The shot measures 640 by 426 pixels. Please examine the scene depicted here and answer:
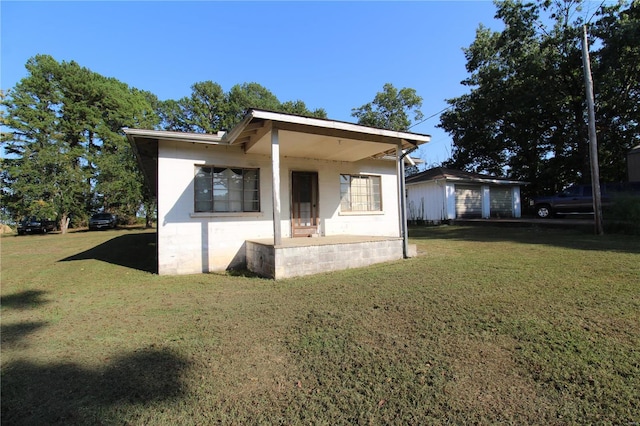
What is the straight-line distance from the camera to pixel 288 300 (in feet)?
15.3

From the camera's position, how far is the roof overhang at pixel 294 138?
6.30m

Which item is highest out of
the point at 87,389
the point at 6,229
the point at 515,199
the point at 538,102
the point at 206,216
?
the point at 538,102

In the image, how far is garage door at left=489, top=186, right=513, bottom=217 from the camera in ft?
65.9

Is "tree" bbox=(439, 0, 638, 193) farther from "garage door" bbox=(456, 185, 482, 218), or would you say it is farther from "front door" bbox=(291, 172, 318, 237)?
"front door" bbox=(291, 172, 318, 237)

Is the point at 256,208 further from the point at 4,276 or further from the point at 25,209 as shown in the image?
the point at 25,209

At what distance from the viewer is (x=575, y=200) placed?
15.8 metres

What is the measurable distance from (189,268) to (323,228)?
374 cm

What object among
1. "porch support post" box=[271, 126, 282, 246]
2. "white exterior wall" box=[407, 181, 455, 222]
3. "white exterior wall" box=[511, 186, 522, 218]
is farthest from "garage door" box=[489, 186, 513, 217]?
"porch support post" box=[271, 126, 282, 246]

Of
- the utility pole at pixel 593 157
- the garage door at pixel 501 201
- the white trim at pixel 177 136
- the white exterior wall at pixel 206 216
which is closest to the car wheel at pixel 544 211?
the garage door at pixel 501 201

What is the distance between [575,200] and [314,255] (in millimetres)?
15973

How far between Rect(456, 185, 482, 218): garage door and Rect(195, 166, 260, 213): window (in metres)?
14.4

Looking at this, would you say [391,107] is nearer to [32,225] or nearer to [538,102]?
[538,102]

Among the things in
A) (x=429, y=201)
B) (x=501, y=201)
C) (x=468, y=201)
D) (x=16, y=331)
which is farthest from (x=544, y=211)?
(x=16, y=331)

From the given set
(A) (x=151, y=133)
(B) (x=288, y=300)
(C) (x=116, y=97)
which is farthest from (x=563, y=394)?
(C) (x=116, y=97)
